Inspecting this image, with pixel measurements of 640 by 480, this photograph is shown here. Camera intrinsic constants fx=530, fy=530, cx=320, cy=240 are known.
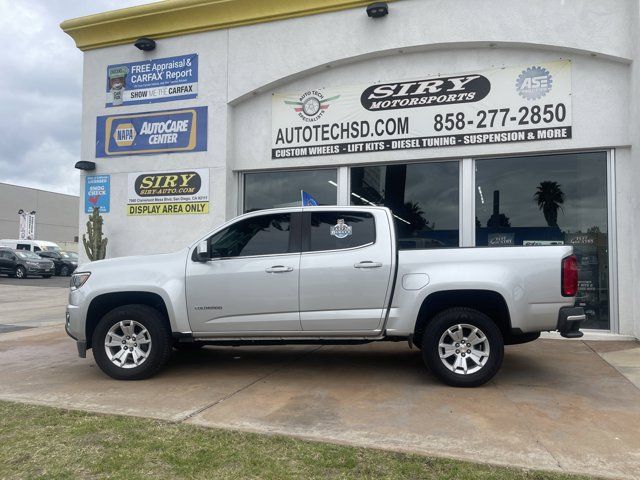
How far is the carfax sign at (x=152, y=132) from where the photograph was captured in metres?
10.9

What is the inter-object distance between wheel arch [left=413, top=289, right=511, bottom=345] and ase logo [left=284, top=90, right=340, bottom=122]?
18.5 ft

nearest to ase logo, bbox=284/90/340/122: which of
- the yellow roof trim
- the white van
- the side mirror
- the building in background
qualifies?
the yellow roof trim

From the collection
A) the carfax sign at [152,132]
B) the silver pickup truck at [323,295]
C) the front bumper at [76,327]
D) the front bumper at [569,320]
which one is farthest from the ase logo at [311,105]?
the front bumper at [569,320]

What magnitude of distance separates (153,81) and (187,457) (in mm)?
9437

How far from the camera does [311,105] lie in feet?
33.8

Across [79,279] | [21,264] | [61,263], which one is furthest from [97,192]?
[61,263]

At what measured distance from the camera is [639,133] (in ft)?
26.1

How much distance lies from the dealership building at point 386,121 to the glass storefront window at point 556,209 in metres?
0.02

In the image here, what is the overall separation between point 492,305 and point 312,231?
209cm

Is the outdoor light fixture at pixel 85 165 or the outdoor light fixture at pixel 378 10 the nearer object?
the outdoor light fixture at pixel 378 10

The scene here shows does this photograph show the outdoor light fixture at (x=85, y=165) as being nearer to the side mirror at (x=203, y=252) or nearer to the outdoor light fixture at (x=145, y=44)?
the outdoor light fixture at (x=145, y=44)

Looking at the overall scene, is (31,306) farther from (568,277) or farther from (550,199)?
(568,277)

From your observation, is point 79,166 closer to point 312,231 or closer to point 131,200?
point 131,200

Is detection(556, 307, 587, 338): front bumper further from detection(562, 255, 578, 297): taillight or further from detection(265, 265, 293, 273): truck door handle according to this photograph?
detection(265, 265, 293, 273): truck door handle
